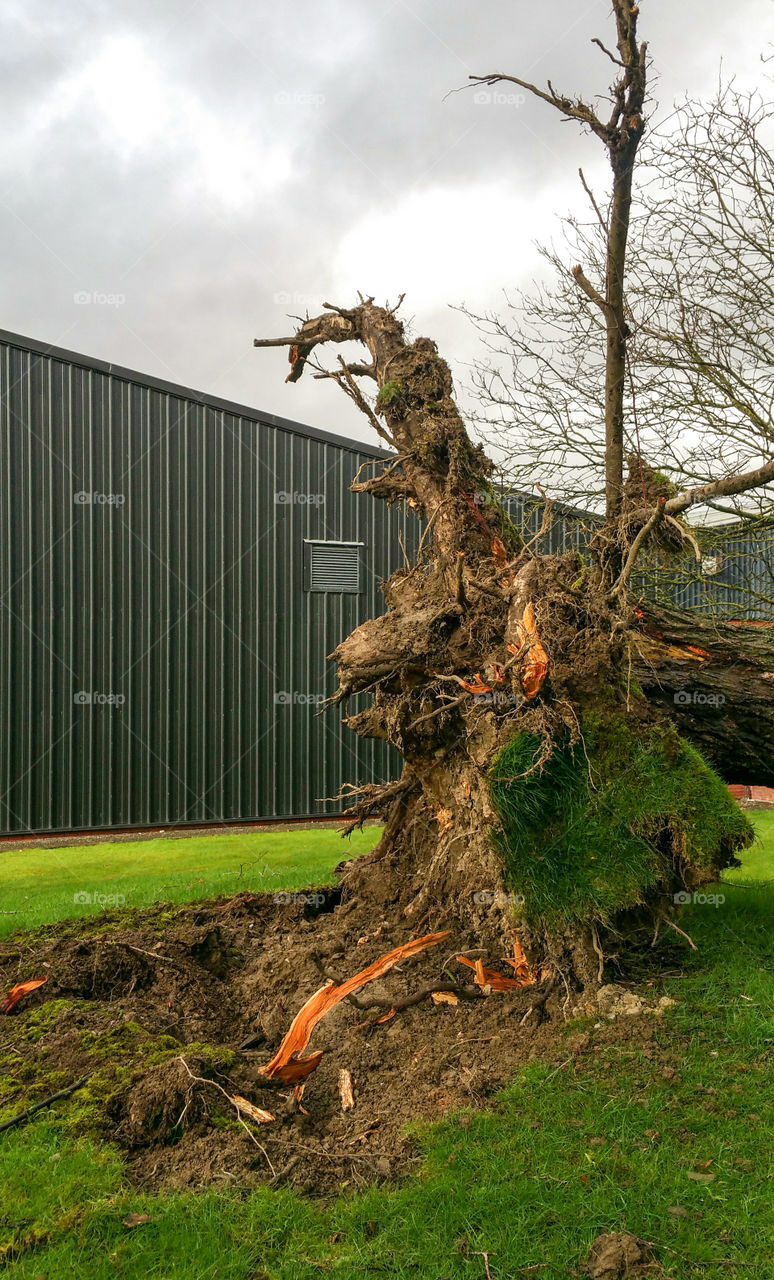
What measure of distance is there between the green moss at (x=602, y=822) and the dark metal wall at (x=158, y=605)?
25.0ft

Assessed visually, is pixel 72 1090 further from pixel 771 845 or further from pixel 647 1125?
pixel 771 845

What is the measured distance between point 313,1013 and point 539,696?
208cm

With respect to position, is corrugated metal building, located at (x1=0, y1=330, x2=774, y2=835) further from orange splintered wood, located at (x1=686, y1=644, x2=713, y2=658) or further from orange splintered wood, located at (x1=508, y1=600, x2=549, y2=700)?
orange splintered wood, located at (x1=508, y1=600, x2=549, y2=700)

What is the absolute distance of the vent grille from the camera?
46.2ft

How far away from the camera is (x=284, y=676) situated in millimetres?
13719

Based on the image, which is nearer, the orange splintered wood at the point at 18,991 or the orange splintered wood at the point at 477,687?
the orange splintered wood at the point at 477,687

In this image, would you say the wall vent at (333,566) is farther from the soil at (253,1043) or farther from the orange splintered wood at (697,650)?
the orange splintered wood at (697,650)

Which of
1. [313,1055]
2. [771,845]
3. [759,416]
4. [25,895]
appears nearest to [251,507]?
[25,895]

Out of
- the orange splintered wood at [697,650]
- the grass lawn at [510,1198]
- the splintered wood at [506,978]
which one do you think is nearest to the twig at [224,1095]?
the grass lawn at [510,1198]

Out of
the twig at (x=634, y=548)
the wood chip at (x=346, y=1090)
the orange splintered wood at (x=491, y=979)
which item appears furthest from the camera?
the orange splintered wood at (x=491, y=979)

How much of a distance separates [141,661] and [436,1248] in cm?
1056

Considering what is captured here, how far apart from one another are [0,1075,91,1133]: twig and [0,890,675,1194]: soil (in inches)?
2.4

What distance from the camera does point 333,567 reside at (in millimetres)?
14258

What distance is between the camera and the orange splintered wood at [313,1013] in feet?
13.9
